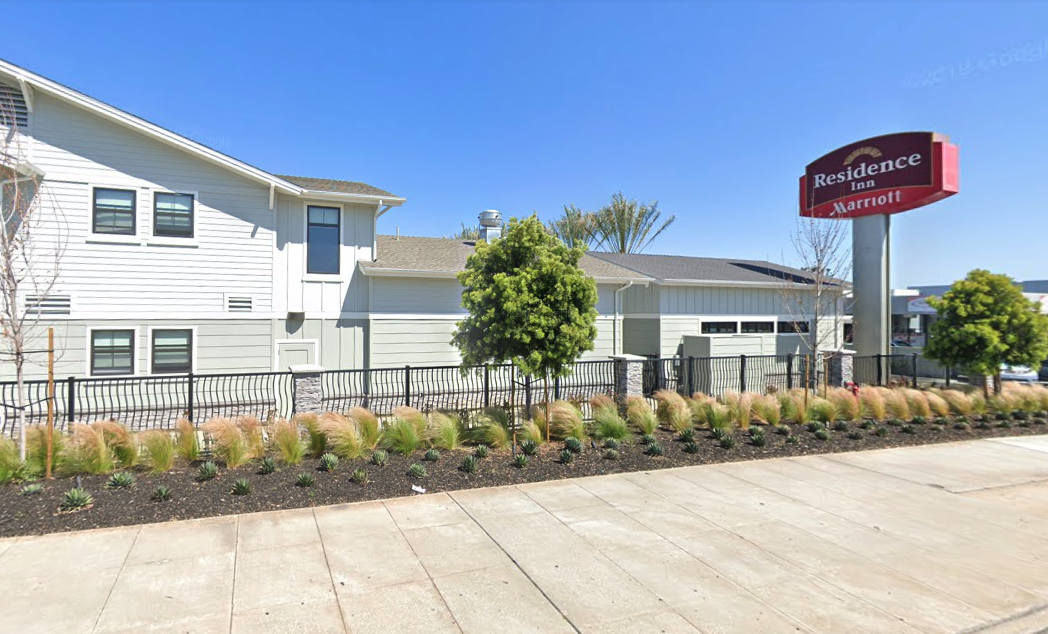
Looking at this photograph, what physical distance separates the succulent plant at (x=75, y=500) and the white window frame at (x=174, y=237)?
826 cm

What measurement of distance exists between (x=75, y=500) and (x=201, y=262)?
27.4ft

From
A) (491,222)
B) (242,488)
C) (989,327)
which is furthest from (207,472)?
(989,327)

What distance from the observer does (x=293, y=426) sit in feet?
25.2

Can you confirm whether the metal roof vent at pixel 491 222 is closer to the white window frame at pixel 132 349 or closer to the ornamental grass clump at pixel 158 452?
the white window frame at pixel 132 349

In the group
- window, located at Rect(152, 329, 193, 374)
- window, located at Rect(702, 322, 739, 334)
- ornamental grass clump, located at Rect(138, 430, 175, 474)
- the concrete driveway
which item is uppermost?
window, located at Rect(702, 322, 739, 334)

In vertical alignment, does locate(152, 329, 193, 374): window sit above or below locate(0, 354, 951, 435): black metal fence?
above

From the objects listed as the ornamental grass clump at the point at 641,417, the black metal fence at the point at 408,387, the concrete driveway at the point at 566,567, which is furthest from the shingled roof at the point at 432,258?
the concrete driveway at the point at 566,567

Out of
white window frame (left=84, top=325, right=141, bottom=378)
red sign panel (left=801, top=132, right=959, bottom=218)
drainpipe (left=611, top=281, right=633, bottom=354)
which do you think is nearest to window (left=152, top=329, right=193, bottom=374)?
white window frame (left=84, top=325, right=141, bottom=378)

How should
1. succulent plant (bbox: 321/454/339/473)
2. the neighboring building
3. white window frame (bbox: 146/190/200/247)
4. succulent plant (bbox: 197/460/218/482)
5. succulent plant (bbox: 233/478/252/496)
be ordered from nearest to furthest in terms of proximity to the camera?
succulent plant (bbox: 233/478/252/496) → succulent plant (bbox: 197/460/218/482) → succulent plant (bbox: 321/454/339/473) → the neighboring building → white window frame (bbox: 146/190/200/247)

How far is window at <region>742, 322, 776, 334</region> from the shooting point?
18.6 meters

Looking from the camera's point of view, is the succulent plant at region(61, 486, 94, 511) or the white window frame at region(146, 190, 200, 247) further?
the white window frame at region(146, 190, 200, 247)

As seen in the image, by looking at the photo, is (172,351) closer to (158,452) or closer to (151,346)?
(151,346)

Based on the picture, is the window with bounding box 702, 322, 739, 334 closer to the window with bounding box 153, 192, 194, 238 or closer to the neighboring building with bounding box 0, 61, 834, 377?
the neighboring building with bounding box 0, 61, 834, 377

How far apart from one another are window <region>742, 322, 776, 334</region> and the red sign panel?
409cm
